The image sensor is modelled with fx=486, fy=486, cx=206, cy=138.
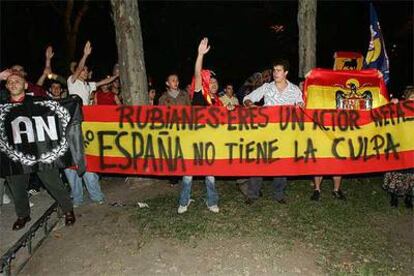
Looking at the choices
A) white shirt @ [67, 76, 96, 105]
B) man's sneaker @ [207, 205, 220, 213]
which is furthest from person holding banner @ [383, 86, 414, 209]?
white shirt @ [67, 76, 96, 105]

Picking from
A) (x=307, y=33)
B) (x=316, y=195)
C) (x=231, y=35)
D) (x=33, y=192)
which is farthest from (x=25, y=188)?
(x=231, y=35)

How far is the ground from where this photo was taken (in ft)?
17.8

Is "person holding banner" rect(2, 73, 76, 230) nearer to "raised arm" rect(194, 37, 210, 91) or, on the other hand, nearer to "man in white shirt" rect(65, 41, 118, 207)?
"man in white shirt" rect(65, 41, 118, 207)

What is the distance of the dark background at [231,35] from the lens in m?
23.4

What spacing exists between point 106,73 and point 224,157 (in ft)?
66.7

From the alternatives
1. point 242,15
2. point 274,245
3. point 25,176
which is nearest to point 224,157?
point 274,245

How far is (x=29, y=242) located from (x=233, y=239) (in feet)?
7.95

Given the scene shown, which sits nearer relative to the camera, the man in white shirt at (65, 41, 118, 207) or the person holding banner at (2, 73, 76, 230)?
the person holding banner at (2, 73, 76, 230)

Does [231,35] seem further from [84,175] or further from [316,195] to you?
[84,175]

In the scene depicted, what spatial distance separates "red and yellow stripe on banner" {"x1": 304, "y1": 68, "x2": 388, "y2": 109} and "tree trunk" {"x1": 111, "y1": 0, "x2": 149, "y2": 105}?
274cm

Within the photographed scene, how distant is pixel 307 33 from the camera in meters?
9.62

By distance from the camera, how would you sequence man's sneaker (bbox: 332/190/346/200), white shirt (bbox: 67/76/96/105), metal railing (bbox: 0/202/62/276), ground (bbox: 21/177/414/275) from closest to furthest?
metal railing (bbox: 0/202/62/276), ground (bbox: 21/177/414/275), man's sneaker (bbox: 332/190/346/200), white shirt (bbox: 67/76/96/105)

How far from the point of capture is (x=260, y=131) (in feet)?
22.5

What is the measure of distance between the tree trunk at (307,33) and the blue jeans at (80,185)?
4810 mm
